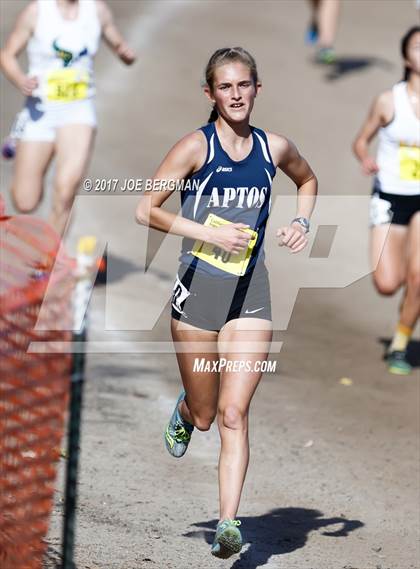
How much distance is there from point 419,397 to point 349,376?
28.5 inches

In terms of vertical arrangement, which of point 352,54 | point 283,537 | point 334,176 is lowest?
point 283,537

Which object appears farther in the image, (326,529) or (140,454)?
(140,454)

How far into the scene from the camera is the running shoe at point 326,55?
19.1m

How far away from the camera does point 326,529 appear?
693 cm

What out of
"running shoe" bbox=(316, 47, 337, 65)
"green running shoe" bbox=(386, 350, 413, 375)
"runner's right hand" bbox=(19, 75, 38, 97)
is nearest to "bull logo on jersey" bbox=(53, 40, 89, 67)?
"runner's right hand" bbox=(19, 75, 38, 97)

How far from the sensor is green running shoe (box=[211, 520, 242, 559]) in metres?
5.75

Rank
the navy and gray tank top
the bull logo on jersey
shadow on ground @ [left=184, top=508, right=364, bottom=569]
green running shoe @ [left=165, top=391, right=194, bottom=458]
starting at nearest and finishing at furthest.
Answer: the navy and gray tank top
shadow on ground @ [left=184, top=508, right=364, bottom=569]
green running shoe @ [left=165, top=391, right=194, bottom=458]
the bull logo on jersey

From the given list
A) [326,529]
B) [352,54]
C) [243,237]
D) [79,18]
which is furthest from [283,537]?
[352,54]

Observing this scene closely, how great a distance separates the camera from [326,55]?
19.2m

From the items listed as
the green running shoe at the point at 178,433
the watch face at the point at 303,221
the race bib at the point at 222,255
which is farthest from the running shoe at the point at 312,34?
the race bib at the point at 222,255

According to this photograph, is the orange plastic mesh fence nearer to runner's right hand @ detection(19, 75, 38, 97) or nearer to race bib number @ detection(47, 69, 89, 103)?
runner's right hand @ detection(19, 75, 38, 97)

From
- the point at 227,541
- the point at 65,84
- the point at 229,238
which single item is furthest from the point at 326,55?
the point at 227,541

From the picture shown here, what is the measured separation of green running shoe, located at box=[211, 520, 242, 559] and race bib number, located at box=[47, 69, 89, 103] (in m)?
4.99

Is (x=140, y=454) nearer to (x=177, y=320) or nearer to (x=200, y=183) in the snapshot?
(x=177, y=320)
